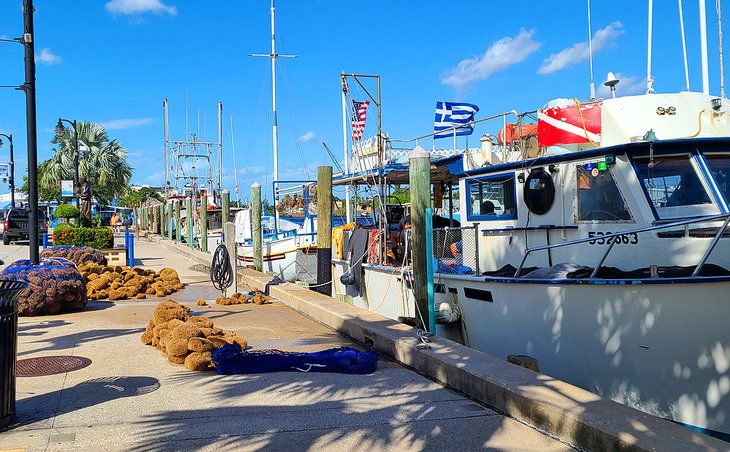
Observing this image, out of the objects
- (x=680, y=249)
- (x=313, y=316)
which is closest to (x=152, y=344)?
(x=313, y=316)

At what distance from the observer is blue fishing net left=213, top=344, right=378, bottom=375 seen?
21.3ft

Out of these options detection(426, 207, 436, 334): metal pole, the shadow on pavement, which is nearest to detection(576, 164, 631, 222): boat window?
detection(426, 207, 436, 334): metal pole

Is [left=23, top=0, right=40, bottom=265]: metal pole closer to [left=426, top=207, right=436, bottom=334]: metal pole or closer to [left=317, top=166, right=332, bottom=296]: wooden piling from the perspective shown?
[left=317, top=166, right=332, bottom=296]: wooden piling

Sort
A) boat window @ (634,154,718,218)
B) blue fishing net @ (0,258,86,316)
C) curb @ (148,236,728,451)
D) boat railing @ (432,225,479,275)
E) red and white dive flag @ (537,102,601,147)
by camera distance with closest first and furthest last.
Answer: curb @ (148,236,728,451) < boat window @ (634,154,718,218) < red and white dive flag @ (537,102,601,147) < boat railing @ (432,225,479,275) < blue fishing net @ (0,258,86,316)

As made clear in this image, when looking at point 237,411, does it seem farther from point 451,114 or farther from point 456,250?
point 451,114

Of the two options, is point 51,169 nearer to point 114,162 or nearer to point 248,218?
point 114,162

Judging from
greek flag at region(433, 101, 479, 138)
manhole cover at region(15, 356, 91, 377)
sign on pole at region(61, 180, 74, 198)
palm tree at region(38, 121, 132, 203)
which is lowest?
manhole cover at region(15, 356, 91, 377)

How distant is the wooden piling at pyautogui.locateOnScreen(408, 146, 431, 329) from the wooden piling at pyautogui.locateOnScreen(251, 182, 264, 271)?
34.6ft

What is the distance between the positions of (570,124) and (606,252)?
3.15 meters

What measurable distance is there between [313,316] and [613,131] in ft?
17.7

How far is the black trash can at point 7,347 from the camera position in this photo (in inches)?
177

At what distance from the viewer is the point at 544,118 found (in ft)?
32.8

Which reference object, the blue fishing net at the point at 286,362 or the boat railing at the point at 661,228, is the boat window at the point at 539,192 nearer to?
the boat railing at the point at 661,228

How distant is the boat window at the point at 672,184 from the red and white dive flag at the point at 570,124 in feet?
4.51
